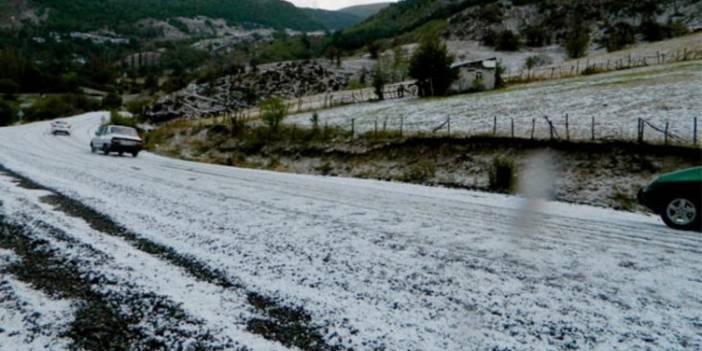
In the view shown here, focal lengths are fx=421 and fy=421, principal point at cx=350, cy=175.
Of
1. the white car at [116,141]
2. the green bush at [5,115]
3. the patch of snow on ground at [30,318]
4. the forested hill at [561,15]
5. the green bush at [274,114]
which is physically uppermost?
the forested hill at [561,15]

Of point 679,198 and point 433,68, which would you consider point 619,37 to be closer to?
point 433,68

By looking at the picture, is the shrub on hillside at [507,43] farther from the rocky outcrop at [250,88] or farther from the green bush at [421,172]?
the green bush at [421,172]

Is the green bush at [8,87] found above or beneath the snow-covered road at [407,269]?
above

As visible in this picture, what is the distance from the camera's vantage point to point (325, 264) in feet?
17.1

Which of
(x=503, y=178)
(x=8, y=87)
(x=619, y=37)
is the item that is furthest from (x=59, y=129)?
(x=8, y=87)

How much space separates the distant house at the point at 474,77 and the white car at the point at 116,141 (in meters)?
36.7

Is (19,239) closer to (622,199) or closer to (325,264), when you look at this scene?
(325,264)

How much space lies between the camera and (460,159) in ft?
64.4

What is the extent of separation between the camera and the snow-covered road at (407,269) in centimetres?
350

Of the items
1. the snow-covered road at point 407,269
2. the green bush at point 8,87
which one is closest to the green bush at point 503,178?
the snow-covered road at point 407,269

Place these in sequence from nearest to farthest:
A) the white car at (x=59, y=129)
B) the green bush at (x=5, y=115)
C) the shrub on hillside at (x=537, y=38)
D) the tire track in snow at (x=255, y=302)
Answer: the tire track in snow at (x=255, y=302), the white car at (x=59, y=129), the green bush at (x=5, y=115), the shrub on hillside at (x=537, y=38)

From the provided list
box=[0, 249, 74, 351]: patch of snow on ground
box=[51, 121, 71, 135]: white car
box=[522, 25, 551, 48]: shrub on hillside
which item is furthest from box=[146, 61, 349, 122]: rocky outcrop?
box=[0, 249, 74, 351]: patch of snow on ground

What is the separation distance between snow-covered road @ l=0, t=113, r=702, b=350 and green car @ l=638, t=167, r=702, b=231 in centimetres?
41

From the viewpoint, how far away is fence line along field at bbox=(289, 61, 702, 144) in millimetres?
20141
